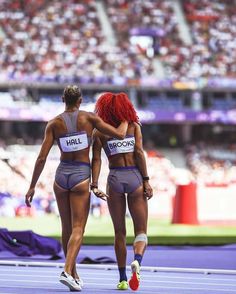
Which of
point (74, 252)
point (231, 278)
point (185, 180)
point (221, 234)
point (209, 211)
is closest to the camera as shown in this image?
point (74, 252)

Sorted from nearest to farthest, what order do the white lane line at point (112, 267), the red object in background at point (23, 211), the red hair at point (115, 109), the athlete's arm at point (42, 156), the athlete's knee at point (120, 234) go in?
the athlete's arm at point (42, 156), the red hair at point (115, 109), the athlete's knee at point (120, 234), the white lane line at point (112, 267), the red object in background at point (23, 211)

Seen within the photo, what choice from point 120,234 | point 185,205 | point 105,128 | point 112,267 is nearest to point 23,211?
point 185,205

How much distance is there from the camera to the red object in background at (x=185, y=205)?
22125mm

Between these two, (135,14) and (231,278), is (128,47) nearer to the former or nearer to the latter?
(135,14)

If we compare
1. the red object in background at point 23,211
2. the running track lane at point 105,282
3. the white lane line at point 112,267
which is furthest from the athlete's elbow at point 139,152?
the red object in background at point 23,211

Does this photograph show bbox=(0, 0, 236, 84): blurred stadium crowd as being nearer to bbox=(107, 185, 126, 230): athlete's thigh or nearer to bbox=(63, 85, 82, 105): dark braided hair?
bbox=(107, 185, 126, 230): athlete's thigh

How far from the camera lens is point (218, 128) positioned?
49812 millimetres

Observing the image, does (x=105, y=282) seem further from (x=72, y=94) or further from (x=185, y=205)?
(x=185, y=205)

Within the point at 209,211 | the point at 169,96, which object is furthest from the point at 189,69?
the point at 209,211

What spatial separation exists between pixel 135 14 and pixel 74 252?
41.3 meters

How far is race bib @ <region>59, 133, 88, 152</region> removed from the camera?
9.34 m

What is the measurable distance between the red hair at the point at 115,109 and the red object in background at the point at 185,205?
12614mm

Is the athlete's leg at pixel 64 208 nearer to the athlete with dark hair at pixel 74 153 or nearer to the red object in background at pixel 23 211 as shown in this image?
the athlete with dark hair at pixel 74 153

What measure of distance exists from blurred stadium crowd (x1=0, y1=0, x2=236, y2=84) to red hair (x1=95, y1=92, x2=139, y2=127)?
114ft
